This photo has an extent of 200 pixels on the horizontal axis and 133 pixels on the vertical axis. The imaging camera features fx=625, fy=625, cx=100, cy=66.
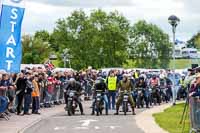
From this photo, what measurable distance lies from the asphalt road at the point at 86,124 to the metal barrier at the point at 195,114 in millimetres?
2963

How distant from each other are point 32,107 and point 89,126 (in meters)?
7.20

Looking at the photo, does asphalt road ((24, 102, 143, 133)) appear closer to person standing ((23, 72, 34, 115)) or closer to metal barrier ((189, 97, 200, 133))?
person standing ((23, 72, 34, 115))

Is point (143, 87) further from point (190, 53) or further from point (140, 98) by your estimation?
point (190, 53)

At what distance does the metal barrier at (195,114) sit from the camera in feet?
56.6

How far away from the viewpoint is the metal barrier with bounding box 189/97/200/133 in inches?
679

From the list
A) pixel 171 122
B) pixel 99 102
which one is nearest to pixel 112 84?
pixel 99 102

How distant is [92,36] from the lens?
83.6 meters

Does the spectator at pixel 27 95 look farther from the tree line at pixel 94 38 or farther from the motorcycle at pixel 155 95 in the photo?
the tree line at pixel 94 38

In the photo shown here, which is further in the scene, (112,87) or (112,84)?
(112,87)

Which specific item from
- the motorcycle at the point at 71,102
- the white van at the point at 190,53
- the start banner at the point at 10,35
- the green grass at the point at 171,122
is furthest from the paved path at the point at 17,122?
the white van at the point at 190,53

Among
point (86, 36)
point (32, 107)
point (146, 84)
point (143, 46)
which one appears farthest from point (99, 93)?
point (143, 46)

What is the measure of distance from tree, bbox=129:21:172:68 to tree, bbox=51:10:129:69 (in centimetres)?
1532

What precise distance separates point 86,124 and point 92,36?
60630 mm

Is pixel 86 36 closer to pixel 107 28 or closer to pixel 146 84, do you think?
pixel 107 28
